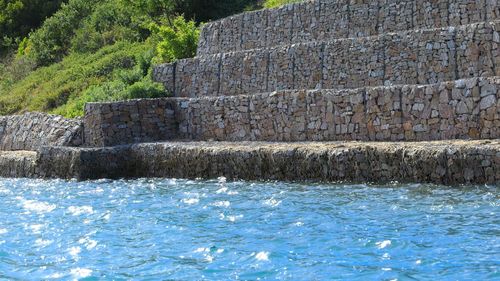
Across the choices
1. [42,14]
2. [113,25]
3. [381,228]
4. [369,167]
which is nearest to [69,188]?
[369,167]

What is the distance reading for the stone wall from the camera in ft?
78.8

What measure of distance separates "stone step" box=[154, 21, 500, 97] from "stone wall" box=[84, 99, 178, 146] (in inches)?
71.2

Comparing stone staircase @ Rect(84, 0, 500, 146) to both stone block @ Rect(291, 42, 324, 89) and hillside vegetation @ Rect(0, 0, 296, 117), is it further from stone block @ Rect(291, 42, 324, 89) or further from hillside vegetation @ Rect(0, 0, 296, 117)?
hillside vegetation @ Rect(0, 0, 296, 117)

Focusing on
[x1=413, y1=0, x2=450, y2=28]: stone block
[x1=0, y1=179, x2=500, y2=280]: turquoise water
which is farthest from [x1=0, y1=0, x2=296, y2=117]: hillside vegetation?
[x1=0, y1=179, x2=500, y2=280]: turquoise water

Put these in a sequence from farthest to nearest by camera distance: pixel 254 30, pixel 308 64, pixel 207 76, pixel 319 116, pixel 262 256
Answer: pixel 254 30 < pixel 207 76 < pixel 308 64 < pixel 319 116 < pixel 262 256

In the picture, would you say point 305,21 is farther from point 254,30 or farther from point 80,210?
point 80,210

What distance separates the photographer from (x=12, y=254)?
40.3ft

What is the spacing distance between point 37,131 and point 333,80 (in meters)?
9.65

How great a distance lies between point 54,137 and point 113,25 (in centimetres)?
2513

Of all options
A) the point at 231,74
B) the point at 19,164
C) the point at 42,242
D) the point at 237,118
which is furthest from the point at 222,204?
the point at 19,164

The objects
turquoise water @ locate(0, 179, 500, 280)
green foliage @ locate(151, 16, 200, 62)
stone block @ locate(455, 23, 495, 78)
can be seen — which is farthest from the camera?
green foliage @ locate(151, 16, 200, 62)

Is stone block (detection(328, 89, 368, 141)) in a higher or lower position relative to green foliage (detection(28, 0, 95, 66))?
lower

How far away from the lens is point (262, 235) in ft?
41.1

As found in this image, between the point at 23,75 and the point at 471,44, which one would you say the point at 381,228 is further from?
the point at 23,75
